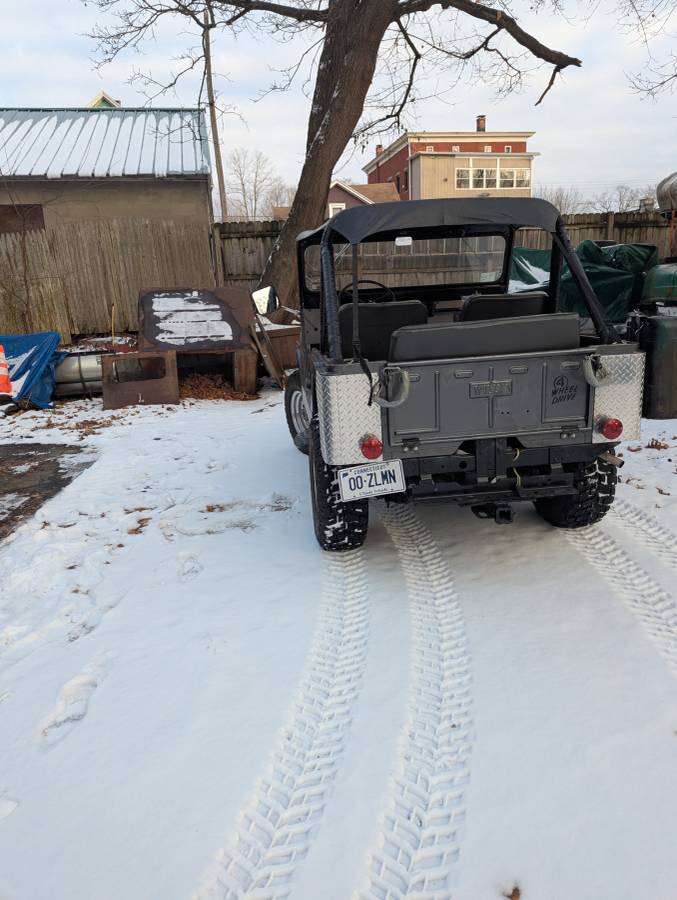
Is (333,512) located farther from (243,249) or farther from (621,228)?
(621,228)

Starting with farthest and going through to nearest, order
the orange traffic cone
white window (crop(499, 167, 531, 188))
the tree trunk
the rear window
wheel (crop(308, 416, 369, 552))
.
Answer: white window (crop(499, 167, 531, 188))
the tree trunk
the orange traffic cone
the rear window
wheel (crop(308, 416, 369, 552))

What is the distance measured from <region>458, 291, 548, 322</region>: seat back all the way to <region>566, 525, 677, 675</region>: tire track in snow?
153cm

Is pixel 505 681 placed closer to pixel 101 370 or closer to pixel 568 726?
pixel 568 726

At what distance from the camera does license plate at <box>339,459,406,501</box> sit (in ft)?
11.0

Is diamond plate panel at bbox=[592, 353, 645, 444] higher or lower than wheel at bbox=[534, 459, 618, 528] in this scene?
higher

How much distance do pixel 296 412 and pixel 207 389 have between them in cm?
360

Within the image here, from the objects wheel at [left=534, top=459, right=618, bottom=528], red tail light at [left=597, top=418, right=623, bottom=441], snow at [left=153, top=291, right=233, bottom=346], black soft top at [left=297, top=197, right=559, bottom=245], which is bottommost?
wheel at [left=534, top=459, right=618, bottom=528]

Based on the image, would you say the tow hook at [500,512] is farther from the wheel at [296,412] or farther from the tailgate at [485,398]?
the wheel at [296,412]

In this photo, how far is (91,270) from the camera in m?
12.3

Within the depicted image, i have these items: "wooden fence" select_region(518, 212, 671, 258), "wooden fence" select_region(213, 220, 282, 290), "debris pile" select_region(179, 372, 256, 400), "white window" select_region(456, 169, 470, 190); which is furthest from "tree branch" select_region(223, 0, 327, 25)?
"white window" select_region(456, 169, 470, 190)

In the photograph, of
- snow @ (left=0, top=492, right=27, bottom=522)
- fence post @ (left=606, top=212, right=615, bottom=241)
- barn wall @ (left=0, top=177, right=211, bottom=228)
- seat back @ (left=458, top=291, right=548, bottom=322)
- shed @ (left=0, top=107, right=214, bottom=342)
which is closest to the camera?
seat back @ (left=458, top=291, right=548, bottom=322)

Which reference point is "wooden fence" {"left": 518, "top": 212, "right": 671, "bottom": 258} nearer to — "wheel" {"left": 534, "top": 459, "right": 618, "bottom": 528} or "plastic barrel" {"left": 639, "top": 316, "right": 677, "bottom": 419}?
"wheel" {"left": 534, "top": 459, "right": 618, "bottom": 528}

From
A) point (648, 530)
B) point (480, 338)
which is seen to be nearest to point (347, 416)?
point (480, 338)

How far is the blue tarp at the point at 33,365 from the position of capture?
28.1ft
